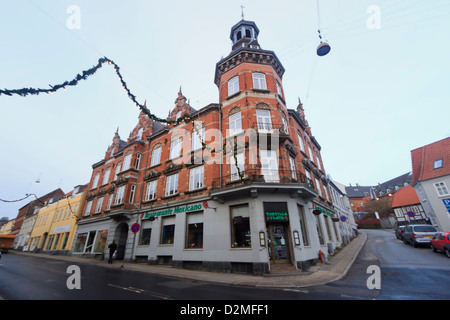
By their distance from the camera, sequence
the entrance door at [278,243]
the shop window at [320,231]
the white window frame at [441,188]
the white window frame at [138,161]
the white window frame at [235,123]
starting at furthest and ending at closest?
the white window frame at [441,188], the white window frame at [138,161], the shop window at [320,231], the white window frame at [235,123], the entrance door at [278,243]

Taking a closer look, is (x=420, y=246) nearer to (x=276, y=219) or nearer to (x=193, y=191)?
(x=276, y=219)

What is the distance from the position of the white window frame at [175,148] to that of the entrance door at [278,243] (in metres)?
10.4

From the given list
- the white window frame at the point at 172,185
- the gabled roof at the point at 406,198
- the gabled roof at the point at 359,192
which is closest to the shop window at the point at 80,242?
the white window frame at the point at 172,185

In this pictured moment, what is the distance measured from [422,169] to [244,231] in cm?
2775

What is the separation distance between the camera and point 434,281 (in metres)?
7.45

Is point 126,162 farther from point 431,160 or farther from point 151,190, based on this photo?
point 431,160

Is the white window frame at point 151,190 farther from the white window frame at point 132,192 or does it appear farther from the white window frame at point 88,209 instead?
the white window frame at point 88,209

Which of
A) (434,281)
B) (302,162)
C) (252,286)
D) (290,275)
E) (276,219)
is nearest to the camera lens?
(434,281)

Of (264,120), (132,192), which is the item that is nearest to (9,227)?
(132,192)

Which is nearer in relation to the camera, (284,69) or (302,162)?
(302,162)

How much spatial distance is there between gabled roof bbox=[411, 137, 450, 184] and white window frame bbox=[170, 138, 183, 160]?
29.8m

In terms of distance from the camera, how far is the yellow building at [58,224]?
26812 mm
